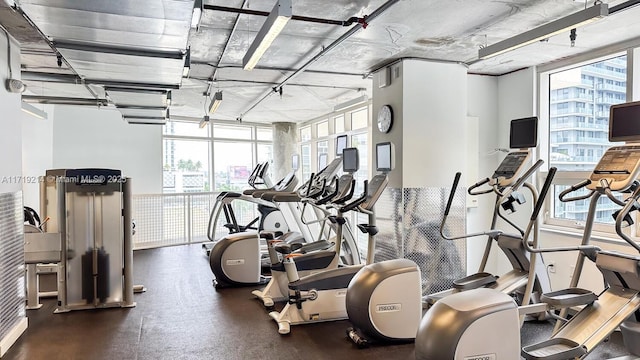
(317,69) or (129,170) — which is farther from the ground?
(317,69)

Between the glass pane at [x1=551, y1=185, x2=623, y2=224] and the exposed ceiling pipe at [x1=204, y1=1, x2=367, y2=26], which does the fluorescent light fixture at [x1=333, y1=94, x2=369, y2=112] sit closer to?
the exposed ceiling pipe at [x1=204, y1=1, x2=367, y2=26]

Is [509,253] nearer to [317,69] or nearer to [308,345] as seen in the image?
[308,345]

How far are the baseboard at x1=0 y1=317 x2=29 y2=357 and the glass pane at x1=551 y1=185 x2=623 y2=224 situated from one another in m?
5.56

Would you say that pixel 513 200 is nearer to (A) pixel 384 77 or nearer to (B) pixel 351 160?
(B) pixel 351 160

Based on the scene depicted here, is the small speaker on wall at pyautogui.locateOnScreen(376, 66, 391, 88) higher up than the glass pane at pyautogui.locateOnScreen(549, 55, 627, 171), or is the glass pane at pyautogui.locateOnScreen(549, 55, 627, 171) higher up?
the small speaker on wall at pyautogui.locateOnScreen(376, 66, 391, 88)

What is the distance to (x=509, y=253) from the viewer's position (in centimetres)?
404

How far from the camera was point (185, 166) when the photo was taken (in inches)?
412

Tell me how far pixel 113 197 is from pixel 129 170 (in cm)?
492

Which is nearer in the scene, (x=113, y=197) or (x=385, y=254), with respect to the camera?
(x=113, y=197)

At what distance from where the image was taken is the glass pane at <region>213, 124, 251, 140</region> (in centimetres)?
1083

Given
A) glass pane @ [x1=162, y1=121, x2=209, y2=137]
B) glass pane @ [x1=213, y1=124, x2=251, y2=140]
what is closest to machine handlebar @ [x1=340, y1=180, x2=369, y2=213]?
glass pane @ [x1=162, y1=121, x2=209, y2=137]

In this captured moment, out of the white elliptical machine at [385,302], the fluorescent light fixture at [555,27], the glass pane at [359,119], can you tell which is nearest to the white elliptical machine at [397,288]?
the white elliptical machine at [385,302]

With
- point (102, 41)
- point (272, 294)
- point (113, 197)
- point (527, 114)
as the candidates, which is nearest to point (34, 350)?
point (113, 197)

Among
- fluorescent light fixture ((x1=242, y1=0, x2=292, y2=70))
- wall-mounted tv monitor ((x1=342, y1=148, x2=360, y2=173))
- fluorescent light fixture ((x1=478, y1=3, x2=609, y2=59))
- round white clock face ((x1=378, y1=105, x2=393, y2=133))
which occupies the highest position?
fluorescent light fixture ((x1=478, y1=3, x2=609, y2=59))
